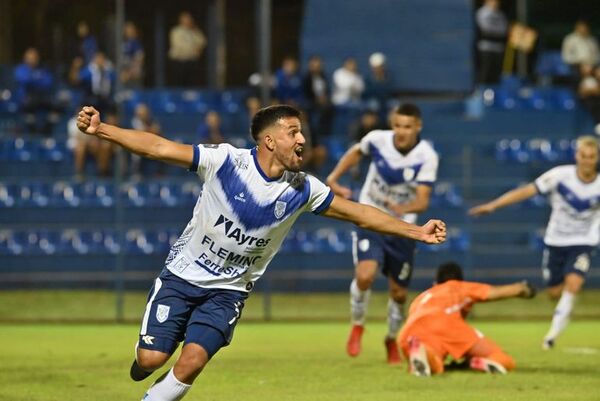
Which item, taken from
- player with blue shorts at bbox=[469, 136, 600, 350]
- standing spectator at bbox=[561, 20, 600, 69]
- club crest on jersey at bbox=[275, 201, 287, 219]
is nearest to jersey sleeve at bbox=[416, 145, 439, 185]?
player with blue shorts at bbox=[469, 136, 600, 350]

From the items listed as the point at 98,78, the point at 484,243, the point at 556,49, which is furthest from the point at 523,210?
the point at 98,78

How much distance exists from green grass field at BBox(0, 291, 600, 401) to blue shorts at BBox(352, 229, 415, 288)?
931mm

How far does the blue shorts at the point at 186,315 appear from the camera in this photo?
26.2 feet

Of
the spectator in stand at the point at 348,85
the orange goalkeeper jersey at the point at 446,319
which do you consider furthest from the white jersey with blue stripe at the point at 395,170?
the spectator in stand at the point at 348,85

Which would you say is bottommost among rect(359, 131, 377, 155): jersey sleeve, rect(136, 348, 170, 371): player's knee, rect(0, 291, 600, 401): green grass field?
rect(0, 291, 600, 401): green grass field

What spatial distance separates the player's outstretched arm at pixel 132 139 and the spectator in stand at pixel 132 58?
14.5 meters

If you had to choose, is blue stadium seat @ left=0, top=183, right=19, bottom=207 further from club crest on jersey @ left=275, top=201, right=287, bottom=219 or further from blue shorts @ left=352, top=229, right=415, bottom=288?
club crest on jersey @ left=275, top=201, right=287, bottom=219

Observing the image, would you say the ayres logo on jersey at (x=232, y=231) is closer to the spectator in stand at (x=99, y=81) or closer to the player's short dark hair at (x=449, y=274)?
the player's short dark hair at (x=449, y=274)

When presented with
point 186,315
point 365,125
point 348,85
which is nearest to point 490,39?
point 348,85

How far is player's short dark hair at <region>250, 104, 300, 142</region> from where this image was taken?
8.13m

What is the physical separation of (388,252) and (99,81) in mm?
11330

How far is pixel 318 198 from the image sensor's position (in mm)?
8203

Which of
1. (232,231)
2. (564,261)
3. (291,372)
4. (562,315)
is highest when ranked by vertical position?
(232,231)

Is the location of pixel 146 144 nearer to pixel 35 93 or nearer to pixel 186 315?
pixel 186 315
